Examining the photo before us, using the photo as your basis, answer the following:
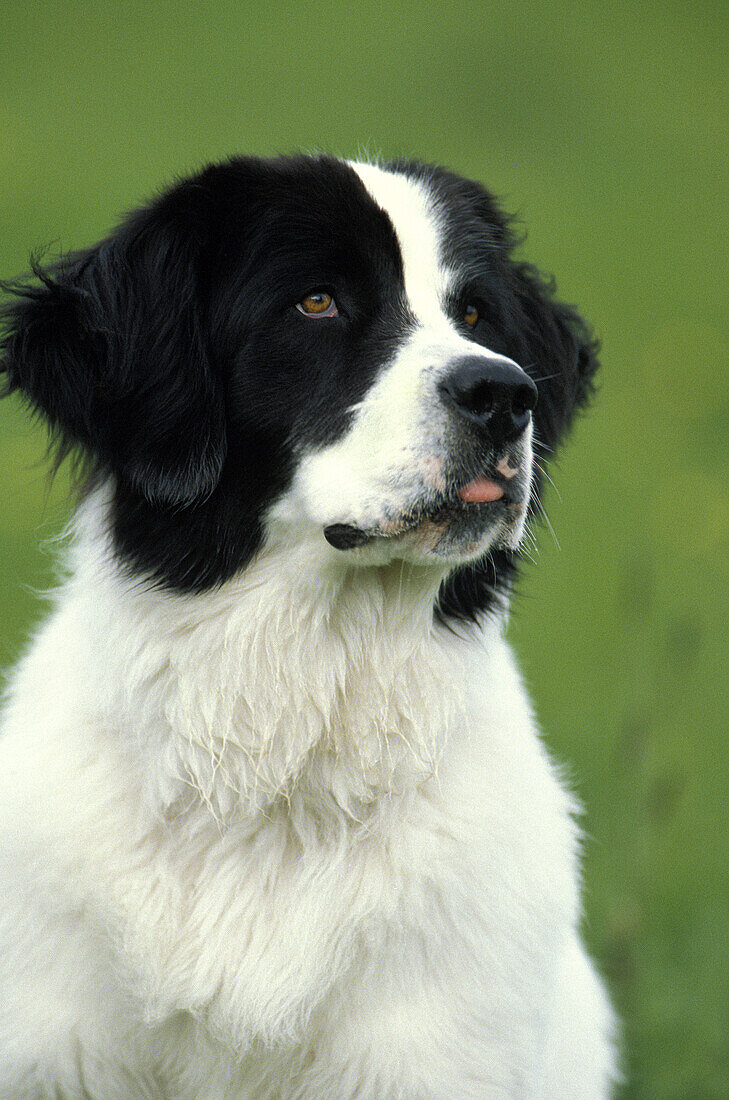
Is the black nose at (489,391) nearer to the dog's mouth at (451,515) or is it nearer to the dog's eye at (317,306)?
the dog's mouth at (451,515)

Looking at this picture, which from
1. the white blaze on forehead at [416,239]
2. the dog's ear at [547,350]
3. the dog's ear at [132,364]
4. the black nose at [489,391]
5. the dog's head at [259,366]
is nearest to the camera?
the black nose at [489,391]

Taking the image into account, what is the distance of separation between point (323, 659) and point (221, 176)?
112 cm

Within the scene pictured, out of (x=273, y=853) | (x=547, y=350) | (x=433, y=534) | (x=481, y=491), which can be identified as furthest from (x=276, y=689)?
(x=547, y=350)

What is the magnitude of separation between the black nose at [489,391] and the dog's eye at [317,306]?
38 cm

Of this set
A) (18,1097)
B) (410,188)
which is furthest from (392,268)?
(18,1097)

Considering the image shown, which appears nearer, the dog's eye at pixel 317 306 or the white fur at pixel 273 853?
the white fur at pixel 273 853

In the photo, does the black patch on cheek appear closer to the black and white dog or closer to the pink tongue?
the black and white dog

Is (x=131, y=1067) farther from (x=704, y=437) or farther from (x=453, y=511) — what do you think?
(x=704, y=437)

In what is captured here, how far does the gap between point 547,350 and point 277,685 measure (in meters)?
1.20

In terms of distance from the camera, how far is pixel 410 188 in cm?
299

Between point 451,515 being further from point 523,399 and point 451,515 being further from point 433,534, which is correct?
point 523,399

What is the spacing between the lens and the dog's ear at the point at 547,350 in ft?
10.8

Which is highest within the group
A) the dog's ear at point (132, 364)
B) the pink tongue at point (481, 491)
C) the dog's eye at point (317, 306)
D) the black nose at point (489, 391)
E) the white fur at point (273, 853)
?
the black nose at point (489, 391)

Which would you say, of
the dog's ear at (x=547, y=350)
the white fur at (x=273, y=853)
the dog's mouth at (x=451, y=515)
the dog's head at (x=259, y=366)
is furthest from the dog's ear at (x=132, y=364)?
the dog's ear at (x=547, y=350)
